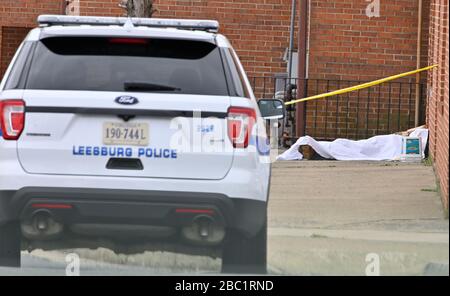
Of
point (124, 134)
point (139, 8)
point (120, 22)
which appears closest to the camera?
point (124, 134)

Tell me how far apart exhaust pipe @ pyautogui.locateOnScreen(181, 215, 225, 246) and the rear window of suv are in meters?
0.88

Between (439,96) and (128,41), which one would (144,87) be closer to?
(128,41)

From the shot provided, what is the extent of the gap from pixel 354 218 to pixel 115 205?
434 centimetres

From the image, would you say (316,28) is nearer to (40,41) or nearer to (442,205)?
(442,205)

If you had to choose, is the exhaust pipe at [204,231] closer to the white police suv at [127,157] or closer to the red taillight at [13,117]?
the white police suv at [127,157]

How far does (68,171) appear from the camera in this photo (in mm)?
7645

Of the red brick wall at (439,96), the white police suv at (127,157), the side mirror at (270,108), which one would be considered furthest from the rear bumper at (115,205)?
the red brick wall at (439,96)

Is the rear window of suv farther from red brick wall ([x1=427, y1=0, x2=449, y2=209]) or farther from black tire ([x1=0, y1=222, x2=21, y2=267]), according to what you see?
red brick wall ([x1=427, y1=0, x2=449, y2=209])

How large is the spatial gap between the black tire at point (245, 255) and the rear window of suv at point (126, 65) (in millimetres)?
1064

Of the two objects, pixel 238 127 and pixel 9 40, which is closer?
pixel 238 127

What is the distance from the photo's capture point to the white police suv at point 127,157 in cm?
761

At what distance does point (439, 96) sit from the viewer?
14.1 m

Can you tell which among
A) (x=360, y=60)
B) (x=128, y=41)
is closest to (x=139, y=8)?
(x=360, y=60)
